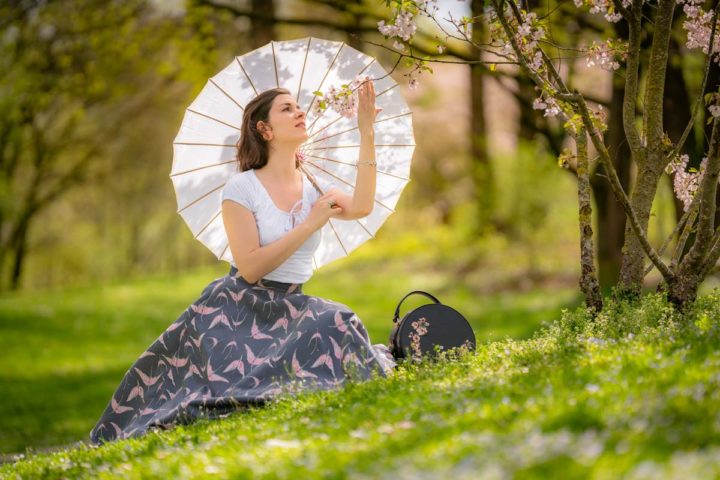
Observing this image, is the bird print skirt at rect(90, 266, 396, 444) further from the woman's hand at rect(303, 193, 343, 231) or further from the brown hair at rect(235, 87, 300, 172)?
the brown hair at rect(235, 87, 300, 172)

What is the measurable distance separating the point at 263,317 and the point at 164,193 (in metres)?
23.3

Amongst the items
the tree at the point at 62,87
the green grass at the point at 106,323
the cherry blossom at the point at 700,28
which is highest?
the tree at the point at 62,87

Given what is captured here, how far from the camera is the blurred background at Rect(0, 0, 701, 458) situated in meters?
8.85

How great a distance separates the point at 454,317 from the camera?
180 inches

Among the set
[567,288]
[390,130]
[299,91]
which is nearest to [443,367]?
[390,130]

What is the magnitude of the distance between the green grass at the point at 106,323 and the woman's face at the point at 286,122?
3.55 metres

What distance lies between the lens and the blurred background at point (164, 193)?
29.0 ft

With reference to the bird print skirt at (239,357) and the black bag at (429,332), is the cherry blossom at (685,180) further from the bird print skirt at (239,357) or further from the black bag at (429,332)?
the bird print skirt at (239,357)

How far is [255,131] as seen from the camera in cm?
470

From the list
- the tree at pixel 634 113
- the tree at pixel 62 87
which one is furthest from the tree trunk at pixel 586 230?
the tree at pixel 62 87

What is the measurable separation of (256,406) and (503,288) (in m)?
9.46

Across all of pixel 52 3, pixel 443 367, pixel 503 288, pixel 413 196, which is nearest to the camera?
pixel 443 367

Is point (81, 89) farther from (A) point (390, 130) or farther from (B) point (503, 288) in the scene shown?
(A) point (390, 130)

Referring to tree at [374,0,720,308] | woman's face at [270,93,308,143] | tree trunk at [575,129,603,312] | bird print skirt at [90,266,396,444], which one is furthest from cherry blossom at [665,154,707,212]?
woman's face at [270,93,308,143]
